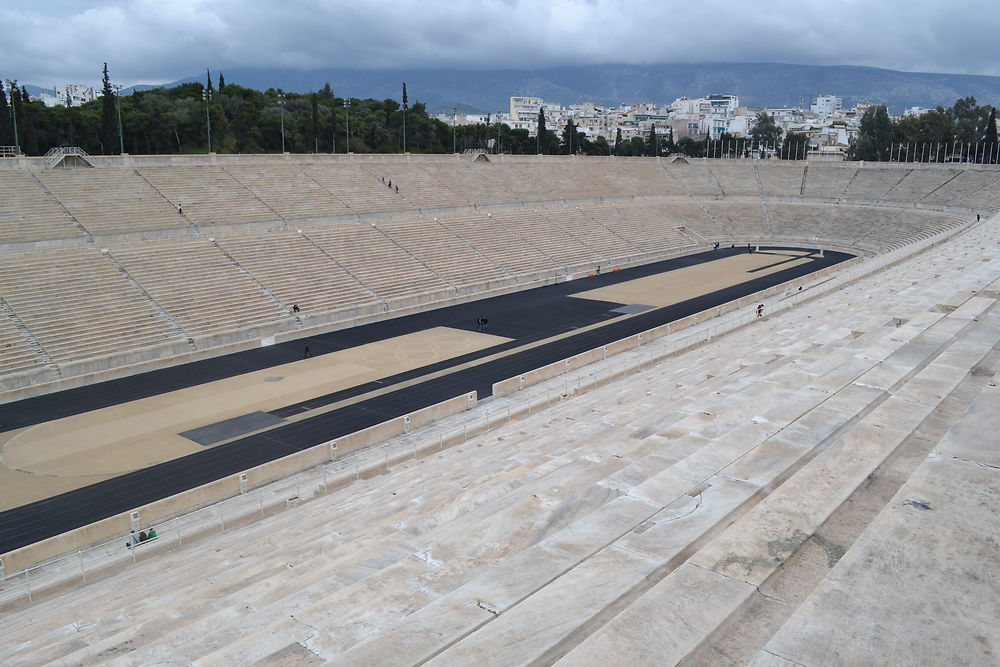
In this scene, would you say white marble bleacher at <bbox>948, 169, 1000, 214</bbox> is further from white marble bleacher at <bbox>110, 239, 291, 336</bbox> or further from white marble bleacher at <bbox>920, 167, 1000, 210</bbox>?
white marble bleacher at <bbox>110, 239, 291, 336</bbox>

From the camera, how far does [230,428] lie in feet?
62.8

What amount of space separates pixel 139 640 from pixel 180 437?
11721 millimetres

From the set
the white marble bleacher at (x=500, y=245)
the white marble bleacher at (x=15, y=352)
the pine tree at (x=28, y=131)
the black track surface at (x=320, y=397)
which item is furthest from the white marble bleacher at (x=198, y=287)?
the pine tree at (x=28, y=131)

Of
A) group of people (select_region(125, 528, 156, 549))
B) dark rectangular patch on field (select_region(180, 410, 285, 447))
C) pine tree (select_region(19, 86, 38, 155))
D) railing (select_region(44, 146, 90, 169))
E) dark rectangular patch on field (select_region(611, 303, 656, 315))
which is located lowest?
dark rectangular patch on field (select_region(180, 410, 285, 447))

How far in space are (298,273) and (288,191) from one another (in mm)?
9220

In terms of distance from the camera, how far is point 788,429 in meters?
10.7

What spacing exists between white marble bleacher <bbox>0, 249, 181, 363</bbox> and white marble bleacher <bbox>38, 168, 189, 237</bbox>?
2.90m

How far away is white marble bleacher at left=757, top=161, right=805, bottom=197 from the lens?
62.6 metres

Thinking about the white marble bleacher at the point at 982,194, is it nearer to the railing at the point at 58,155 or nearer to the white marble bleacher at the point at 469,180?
the white marble bleacher at the point at 469,180

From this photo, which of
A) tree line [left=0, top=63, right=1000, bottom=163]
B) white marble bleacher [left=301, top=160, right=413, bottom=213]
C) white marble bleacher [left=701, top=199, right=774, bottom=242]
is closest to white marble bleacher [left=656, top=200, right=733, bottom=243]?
white marble bleacher [left=701, top=199, right=774, bottom=242]

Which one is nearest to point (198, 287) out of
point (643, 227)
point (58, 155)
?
point (58, 155)

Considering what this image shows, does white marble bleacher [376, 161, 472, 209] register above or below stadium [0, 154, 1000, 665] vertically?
above

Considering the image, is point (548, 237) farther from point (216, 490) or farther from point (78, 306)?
point (216, 490)

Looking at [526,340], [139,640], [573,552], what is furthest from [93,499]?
[526,340]
